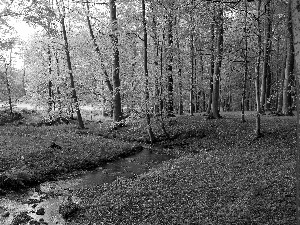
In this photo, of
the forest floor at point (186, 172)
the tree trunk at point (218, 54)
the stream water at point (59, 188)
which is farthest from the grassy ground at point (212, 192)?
the tree trunk at point (218, 54)

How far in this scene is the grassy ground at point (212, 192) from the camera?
8.72 metres

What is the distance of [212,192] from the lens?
34.6 feet

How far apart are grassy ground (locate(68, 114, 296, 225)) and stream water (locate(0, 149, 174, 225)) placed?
99cm

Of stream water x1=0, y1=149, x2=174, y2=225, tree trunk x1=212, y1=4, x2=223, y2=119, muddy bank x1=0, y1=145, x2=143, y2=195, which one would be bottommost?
stream water x1=0, y1=149, x2=174, y2=225

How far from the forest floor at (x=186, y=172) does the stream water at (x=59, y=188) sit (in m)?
0.79

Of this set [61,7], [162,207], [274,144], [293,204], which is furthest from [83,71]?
[293,204]

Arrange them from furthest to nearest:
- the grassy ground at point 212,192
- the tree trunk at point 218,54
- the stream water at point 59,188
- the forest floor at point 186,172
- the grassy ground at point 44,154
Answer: the tree trunk at point 218,54 → the grassy ground at point 44,154 → the stream water at point 59,188 → the forest floor at point 186,172 → the grassy ground at point 212,192

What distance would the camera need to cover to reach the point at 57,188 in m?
13.8

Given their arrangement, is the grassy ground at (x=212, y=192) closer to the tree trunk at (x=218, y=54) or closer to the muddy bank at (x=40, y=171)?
the muddy bank at (x=40, y=171)

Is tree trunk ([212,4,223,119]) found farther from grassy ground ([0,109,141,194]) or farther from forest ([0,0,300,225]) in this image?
grassy ground ([0,109,141,194])

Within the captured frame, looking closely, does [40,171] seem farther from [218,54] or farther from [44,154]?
[218,54]

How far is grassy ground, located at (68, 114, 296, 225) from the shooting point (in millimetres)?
8719

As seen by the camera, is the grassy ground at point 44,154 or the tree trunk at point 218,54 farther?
the tree trunk at point 218,54

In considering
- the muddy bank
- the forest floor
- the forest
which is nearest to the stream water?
→ the forest
